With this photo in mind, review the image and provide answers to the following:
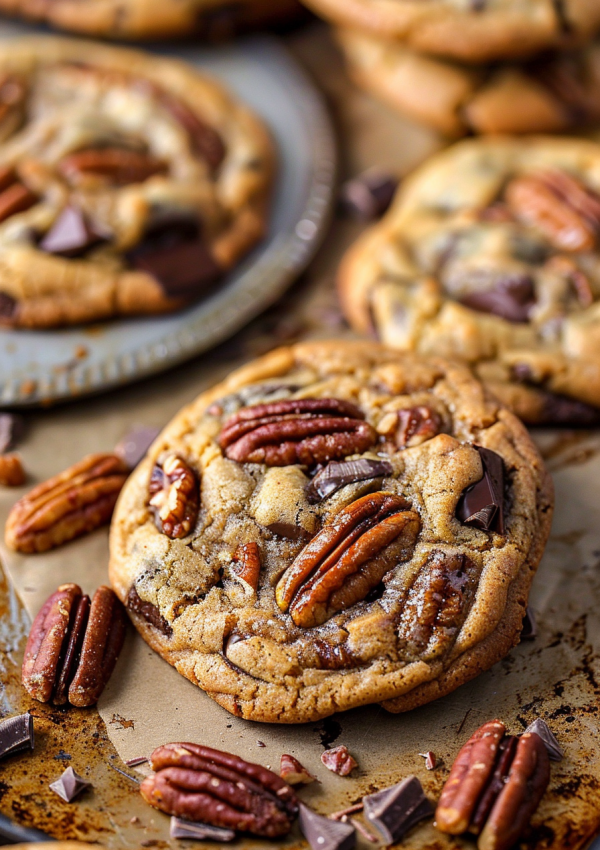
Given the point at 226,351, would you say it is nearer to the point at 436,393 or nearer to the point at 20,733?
the point at 436,393

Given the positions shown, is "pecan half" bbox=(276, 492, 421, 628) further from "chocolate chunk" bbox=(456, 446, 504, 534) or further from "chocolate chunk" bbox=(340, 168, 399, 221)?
"chocolate chunk" bbox=(340, 168, 399, 221)

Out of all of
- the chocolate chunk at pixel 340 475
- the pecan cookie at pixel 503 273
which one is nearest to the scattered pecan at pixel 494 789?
the chocolate chunk at pixel 340 475

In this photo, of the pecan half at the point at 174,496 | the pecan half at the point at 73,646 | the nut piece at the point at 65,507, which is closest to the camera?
the pecan half at the point at 73,646

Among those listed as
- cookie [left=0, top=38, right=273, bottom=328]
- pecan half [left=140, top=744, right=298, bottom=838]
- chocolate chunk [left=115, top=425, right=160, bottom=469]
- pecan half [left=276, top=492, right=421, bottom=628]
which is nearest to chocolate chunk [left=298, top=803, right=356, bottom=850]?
pecan half [left=140, top=744, right=298, bottom=838]

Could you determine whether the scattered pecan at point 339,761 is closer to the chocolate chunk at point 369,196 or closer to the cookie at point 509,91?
the chocolate chunk at point 369,196

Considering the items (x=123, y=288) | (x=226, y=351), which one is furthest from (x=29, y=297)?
(x=226, y=351)

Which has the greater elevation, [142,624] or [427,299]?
[427,299]

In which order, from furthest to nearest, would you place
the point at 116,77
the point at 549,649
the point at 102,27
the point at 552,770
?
1. the point at 102,27
2. the point at 116,77
3. the point at 549,649
4. the point at 552,770

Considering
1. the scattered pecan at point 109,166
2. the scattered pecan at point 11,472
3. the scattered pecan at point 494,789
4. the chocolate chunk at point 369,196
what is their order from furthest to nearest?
the chocolate chunk at point 369,196 < the scattered pecan at point 109,166 < the scattered pecan at point 11,472 < the scattered pecan at point 494,789
